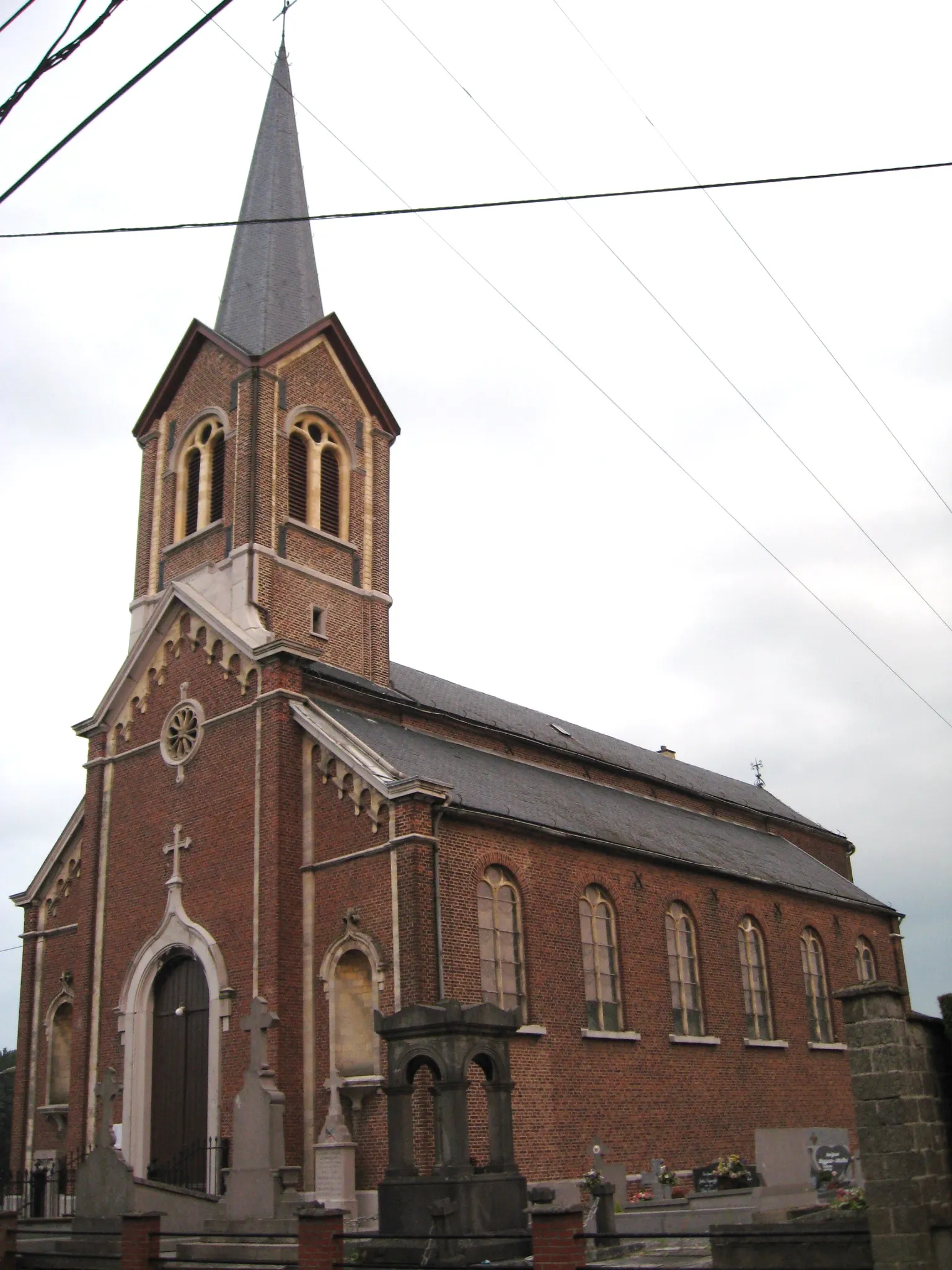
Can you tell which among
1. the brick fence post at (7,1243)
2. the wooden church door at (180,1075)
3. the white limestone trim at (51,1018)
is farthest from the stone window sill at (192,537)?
the brick fence post at (7,1243)

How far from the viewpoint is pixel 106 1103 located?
21.1 meters

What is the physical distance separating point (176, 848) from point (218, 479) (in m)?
8.61

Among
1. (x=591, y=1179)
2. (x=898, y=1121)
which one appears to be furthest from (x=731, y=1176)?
(x=898, y=1121)

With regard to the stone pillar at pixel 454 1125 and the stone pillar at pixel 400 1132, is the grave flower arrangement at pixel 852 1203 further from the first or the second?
the stone pillar at pixel 400 1132

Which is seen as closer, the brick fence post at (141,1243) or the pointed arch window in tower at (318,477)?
the brick fence post at (141,1243)

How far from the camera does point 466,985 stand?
21125 millimetres

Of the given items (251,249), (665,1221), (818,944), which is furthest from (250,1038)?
(251,249)

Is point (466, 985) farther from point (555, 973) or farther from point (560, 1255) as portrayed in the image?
point (560, 1255)

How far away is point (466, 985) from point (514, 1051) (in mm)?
1663

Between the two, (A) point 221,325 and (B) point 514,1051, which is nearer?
(B) point 514,1051

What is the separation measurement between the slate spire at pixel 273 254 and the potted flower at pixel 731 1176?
64.0 feet

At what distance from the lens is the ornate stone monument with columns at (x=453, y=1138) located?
1542 centimetres

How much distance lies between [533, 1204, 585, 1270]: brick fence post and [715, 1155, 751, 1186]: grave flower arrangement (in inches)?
428

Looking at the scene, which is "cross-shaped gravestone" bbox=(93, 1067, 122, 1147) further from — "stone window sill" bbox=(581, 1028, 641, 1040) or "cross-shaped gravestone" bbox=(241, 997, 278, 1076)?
"stone window sill" bbox=(581, 1028, 641, 1040)
